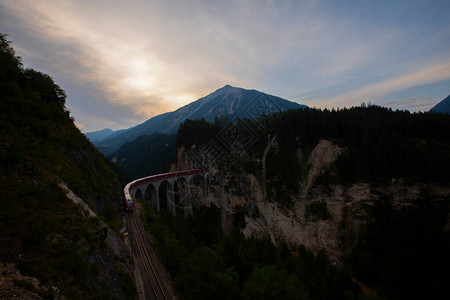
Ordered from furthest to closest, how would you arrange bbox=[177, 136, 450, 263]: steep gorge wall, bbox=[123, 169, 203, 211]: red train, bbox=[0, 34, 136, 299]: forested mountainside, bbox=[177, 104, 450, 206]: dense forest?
bbox=[177, 136, 450, 263]: steep gorge wall < bbox=[177, 104, 450, 206]: dense forest < bbox=[123, 169, 203, 211]: red train < bbox=[0, 34, 136, 299]: forested mountainside

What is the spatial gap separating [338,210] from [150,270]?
3905 cm

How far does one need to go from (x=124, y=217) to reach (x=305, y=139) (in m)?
42.9

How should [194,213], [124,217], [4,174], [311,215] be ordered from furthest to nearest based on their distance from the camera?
[194,213] < [311,215] < [124,217] < [4,174]

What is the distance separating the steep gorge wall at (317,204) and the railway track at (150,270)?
37048 millimetres

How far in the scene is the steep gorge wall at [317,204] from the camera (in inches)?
1412

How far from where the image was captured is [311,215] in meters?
43.3

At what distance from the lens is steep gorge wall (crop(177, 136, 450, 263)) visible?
35.9 m

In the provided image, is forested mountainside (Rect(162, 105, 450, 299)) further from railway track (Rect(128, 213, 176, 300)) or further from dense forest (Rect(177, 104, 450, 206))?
railway track (Rect(128, 213, 176, 300))

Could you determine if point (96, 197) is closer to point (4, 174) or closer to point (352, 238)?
point (4, 174)

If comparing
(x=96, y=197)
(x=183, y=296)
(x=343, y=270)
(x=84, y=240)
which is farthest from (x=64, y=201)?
(x=343, y=270)

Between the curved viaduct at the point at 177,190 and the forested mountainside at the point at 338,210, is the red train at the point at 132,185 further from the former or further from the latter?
the forested mountainside at the point at 338,210

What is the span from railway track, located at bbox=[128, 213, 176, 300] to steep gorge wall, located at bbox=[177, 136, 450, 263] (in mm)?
37048

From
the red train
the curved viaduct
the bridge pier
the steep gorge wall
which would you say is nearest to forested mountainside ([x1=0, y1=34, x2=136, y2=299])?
the red train

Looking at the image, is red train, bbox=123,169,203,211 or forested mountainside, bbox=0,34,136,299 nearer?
forested mountainside, bbox=0,34,136,299
